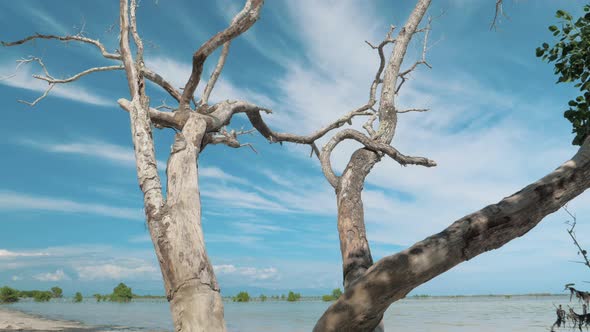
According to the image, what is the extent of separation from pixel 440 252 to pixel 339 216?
223cm

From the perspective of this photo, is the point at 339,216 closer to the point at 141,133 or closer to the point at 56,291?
the point at 141,133

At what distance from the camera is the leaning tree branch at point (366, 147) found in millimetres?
5449

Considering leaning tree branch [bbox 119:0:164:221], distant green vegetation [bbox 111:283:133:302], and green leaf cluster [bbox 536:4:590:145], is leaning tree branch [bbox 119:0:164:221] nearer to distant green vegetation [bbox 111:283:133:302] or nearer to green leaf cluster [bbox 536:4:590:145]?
green leaf cluster [bbox 536:4:590:145]

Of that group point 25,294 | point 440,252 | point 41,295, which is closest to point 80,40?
point 440,252

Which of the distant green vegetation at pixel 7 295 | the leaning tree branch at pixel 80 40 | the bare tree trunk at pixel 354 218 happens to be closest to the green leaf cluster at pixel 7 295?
the distant green vegetation at pixel 7 295

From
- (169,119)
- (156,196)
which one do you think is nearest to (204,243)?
(156,196)

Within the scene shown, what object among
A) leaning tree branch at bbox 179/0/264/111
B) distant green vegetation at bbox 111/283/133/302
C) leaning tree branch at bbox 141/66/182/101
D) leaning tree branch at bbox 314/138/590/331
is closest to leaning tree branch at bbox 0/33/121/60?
leaning tree branch at bbox 141/66/182/101

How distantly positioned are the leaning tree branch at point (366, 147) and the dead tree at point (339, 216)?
1 centimetres

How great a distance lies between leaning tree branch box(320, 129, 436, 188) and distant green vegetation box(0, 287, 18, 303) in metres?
50.6

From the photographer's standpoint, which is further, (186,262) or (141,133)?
(141,133)

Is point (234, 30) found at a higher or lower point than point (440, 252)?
higher

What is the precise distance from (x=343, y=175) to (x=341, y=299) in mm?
2528

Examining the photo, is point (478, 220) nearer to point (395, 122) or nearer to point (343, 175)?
point (343, 175)

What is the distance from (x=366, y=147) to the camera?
17.9 feet
